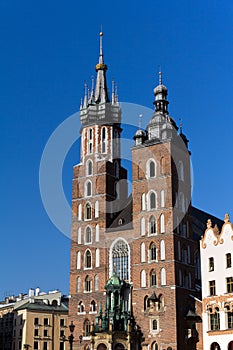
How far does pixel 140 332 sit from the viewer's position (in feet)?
209

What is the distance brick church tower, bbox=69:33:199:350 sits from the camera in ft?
207

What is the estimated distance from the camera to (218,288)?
56.8 m

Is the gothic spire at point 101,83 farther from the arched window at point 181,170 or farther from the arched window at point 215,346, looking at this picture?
the arched window at point 215,346

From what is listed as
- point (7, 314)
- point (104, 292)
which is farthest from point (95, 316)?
point (7, 314)

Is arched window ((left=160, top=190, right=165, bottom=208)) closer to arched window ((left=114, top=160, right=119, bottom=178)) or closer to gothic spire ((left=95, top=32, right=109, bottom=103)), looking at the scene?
arched window ((left=114, top=160, right=119, bottom=178))

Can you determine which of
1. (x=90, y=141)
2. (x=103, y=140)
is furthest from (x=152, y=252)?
(x=90, y=141)

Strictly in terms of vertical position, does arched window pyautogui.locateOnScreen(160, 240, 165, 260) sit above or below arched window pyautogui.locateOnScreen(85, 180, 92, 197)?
below

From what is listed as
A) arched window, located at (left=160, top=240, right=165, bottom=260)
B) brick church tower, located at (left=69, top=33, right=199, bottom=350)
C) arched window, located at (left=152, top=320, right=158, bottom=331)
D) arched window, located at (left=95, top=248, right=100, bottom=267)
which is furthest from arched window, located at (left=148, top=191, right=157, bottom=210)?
arched window, located at (left=152, top=320, right=158, bottom=331)

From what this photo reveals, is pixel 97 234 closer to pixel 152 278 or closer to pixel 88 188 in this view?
pixel 88 188

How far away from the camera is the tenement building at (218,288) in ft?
181

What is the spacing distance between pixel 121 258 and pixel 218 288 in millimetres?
15234

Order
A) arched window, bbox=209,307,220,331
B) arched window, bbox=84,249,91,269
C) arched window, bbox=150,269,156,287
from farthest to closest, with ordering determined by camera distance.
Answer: arched window, bbox=84,249,91,269 → arched window, bbox=150,269,156,287 → arched window, bbox=209,307,220,331

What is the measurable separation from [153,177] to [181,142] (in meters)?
6.21

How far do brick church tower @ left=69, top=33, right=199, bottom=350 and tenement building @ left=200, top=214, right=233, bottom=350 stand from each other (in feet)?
13.3
